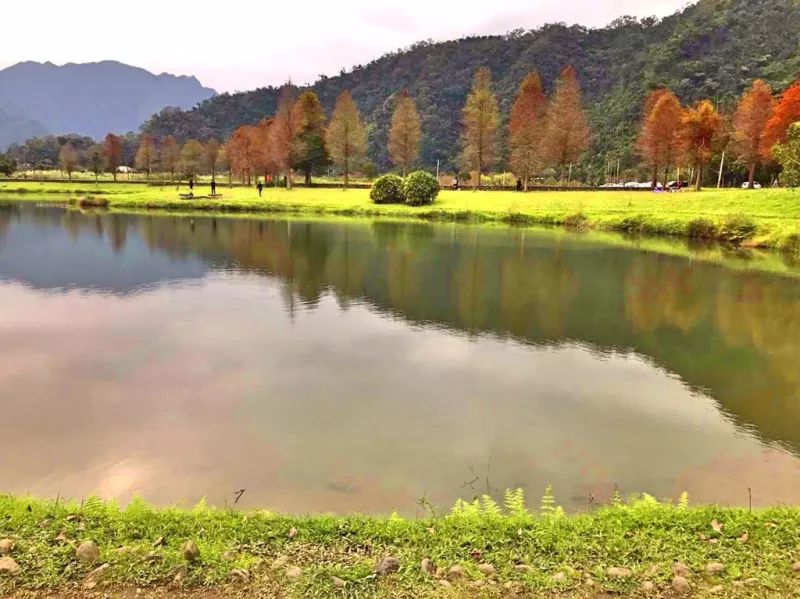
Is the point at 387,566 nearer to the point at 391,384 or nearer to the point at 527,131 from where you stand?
the point at 391,384

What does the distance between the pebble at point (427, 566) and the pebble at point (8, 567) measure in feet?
11.1

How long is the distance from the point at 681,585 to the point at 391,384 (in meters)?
6.81

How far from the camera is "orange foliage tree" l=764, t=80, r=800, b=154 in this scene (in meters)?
47.5

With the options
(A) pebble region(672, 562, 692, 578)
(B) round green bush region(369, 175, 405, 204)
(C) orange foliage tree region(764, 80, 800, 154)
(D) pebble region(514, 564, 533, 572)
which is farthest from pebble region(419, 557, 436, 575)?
(C) orange foliage tree region(764, 80, 800, 154)

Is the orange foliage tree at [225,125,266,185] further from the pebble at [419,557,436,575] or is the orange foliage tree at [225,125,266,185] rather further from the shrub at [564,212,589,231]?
the pebble at [419,557,436,575]

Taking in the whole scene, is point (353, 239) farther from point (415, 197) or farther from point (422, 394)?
point (422, 394)

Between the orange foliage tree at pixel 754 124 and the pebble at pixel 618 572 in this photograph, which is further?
the orange foliage tree at pixel 754 124

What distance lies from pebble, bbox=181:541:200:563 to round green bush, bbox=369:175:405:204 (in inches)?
1880

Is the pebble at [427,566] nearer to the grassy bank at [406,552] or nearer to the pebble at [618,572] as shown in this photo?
the grassy bank at [406,552]

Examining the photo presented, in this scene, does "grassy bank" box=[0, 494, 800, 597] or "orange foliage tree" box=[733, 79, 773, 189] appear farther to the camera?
"orange foliage tree" box=[733, 79, 773, 189]

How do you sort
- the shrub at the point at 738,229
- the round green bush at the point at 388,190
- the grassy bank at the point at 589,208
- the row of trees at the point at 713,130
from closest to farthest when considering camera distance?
the shrub at the point at 738,229
the grassy bank at the point at 589,208
the row of trees at the point at 713,130
the round green bush at the point at 388,190

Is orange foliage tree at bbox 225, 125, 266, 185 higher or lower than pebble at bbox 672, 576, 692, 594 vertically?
higher

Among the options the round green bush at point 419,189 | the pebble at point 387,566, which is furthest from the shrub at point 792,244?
the pebble at point 387,566

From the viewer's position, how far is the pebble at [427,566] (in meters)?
4.87
